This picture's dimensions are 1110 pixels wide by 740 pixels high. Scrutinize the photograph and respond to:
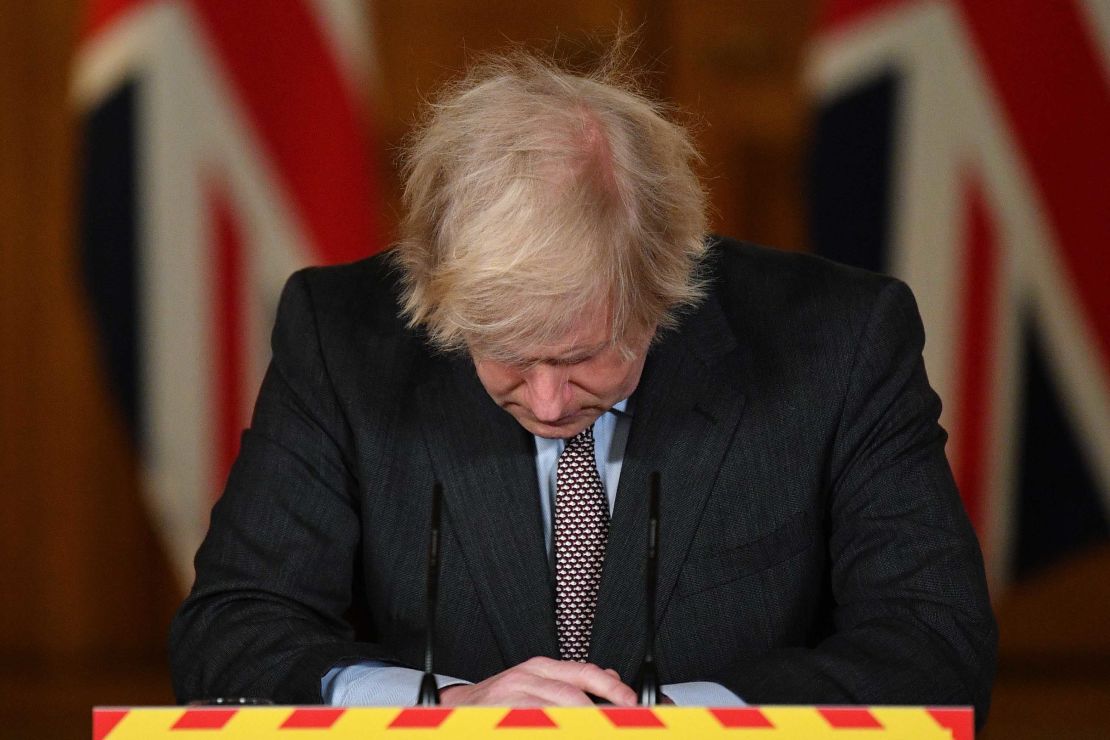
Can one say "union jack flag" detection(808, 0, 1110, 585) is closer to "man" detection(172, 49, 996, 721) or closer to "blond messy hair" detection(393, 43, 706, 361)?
"man" detection(172, 49, 996, 721)

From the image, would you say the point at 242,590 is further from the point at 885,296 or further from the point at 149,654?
the point at 149,654

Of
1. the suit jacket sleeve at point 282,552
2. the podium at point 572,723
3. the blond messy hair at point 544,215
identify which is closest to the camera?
the podium at point 572,723

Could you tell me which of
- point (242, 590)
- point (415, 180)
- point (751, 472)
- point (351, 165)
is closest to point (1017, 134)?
point (351, 165)

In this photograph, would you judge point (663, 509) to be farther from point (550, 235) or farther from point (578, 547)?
point (550, 235)

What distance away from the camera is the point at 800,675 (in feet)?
4.83

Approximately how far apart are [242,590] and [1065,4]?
226cm

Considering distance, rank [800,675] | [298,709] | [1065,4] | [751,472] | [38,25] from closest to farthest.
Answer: [298,709] < [800,675] < [751,472] < [1065,4] < [38,25]

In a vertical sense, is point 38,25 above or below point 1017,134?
above

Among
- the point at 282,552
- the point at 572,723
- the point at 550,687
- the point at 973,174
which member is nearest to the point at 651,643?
the point at 550,687

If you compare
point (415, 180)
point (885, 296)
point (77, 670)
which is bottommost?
point (77, 670)

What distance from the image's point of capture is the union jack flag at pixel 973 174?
3047 mm

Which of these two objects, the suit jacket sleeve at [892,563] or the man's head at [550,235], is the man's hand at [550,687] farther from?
the man's head at [550,235]

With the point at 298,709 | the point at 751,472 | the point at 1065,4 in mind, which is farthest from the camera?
the point at 1065,4

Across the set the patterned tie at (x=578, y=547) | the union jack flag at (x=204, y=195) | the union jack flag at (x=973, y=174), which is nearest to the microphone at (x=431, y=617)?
the patterned tie at (x=578, y=547)
